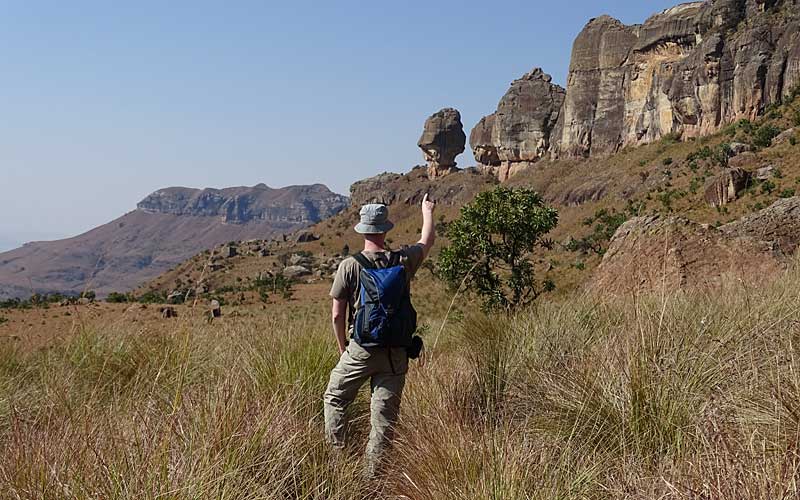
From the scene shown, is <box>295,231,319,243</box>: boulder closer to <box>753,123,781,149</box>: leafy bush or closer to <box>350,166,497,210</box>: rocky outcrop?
<box>350,166,497,210</box>: rocky outcrop

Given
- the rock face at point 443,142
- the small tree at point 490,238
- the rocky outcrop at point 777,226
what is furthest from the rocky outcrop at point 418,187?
the rocky outcrop at point 777,226

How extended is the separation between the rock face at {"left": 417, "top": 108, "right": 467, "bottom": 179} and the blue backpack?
325 ft

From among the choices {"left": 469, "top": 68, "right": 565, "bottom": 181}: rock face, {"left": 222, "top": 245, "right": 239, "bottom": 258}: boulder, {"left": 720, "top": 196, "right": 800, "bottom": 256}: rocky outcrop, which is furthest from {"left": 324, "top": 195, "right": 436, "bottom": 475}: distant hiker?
{"left": 469, "top": 68, "right": 565, "bottom": 181}: rock face

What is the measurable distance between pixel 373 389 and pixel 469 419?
2.10 feet

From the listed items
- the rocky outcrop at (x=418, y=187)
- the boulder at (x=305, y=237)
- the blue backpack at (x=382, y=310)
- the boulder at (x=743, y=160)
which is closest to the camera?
the blue backpack at (x=382, y=310)

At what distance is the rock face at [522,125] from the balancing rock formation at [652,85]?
130 mm

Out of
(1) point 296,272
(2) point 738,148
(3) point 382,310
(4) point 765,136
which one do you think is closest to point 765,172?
(2) point 738,148

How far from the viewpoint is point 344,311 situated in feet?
14.5

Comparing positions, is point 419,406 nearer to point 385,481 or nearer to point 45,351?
point 385,481

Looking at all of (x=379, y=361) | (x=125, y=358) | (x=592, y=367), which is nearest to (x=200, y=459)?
(x=379, y=361)

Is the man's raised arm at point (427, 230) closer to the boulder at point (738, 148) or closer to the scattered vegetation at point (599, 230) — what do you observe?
the scattered vegetation at point (599, 230)

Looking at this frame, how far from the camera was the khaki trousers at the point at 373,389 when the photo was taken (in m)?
Answer: 4.21

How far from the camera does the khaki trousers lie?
4215mm

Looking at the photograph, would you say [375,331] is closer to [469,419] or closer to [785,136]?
[469,419]
